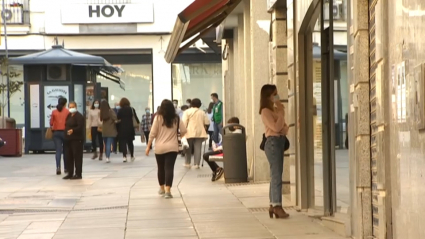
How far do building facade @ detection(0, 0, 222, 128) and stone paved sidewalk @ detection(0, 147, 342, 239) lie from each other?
20.8 metres

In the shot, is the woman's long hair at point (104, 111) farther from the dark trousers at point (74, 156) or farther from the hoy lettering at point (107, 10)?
the hoy lettering at point (107, 10)

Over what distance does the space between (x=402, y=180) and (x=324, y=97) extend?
16.3ft

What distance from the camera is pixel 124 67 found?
1697 inches

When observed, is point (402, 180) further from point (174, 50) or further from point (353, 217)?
point (174, 50)

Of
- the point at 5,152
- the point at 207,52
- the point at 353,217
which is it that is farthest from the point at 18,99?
the point at 353,217

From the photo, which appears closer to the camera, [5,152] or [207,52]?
[5,152]

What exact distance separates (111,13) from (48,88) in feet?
34.1

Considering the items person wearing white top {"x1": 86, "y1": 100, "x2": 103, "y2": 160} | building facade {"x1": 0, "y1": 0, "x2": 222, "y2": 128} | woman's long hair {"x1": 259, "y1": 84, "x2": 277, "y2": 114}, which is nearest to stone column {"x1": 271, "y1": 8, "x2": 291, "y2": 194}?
woman's long hair {"x1": 259, "y1": 84, "x2": 277, "y2": 114}

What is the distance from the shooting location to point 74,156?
20.4 metres

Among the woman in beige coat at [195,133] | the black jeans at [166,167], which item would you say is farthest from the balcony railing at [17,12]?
the black jeans at [166,167]

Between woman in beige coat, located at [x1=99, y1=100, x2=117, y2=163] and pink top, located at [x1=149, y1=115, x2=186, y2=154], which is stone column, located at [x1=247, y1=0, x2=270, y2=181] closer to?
pink top, located at [x1=149, y1=115, x2=186, y2=154]

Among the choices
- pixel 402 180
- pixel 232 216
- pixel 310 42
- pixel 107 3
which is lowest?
pixel 232 216

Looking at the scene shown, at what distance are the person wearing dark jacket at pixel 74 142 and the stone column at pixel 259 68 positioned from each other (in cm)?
431

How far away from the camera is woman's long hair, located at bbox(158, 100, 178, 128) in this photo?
51.3ft
